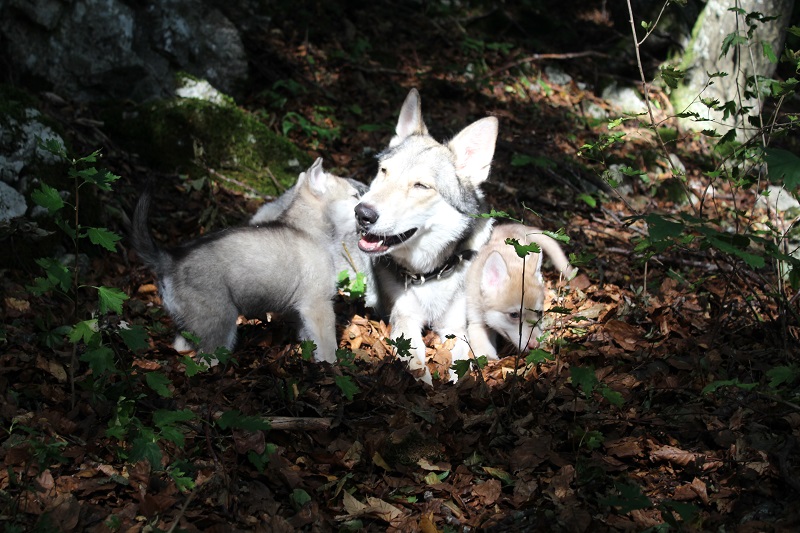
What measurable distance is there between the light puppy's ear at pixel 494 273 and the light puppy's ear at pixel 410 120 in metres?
1.24

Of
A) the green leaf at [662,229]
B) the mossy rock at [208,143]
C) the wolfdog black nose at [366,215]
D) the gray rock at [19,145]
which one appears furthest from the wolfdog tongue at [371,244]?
the mossy rock at [208,143]

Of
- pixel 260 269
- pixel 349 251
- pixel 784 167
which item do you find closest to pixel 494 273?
pixel 349 251

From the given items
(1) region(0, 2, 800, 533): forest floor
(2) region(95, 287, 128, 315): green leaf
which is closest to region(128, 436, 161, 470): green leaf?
(1) region(0, 2, 800, 533): forest floor

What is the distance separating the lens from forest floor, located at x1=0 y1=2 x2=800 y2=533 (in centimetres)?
296

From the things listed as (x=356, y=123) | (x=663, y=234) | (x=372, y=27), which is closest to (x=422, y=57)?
(x=372, y=27)

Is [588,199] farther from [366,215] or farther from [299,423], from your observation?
[299,423]

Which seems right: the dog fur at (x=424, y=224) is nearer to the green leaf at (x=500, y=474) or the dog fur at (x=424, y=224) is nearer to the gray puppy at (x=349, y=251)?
the gray puppy at (x=349, y=251)

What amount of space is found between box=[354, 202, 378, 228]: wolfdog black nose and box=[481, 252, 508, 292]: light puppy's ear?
115 cm

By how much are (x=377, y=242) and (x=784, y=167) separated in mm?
2735

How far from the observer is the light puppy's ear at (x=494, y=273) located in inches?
209

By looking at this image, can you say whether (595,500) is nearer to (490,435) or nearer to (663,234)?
(490,435)

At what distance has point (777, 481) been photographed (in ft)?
10.0

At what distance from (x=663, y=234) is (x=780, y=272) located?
2022mm

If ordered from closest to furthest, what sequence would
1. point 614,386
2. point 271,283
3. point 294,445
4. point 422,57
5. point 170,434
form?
point 170,434
point 294,445
point 614,386
point 271,283
point 422,57
